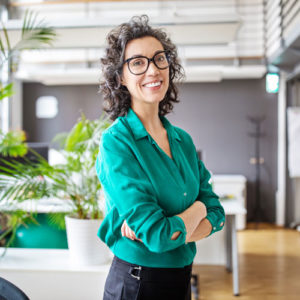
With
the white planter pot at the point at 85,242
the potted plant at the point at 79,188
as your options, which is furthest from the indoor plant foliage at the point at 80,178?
the white planter pot at the point at 85,242

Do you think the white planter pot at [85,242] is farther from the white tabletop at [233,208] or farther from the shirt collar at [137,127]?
the white tabletop at [233,208]

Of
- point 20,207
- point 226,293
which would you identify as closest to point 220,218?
point 20,207

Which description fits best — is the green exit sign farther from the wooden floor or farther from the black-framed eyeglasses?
the black-framed eyeglasses

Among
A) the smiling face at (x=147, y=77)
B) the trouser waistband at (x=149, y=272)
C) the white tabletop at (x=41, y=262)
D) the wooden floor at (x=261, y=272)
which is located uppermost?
the smiling face at (x=147, y=77)

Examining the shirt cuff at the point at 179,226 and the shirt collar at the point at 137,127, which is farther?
the shirt collar at the point at 137,127

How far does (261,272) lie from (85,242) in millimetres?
2782

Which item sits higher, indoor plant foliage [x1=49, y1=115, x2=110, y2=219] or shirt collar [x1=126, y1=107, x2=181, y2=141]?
shirt collar [x1=126, y1=107, x2=181, y2=141]

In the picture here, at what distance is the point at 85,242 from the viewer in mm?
2518

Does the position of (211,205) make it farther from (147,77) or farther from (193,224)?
(147,77)

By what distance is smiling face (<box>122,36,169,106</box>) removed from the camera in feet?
4.00

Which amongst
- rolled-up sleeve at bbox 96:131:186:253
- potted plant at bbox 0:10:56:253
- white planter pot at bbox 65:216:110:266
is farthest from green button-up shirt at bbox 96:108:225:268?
white planter pot at bbox 65:216:110:266

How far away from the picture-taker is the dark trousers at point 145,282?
119 centimetres

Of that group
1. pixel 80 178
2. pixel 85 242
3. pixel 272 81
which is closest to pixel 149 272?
pixel 85 242

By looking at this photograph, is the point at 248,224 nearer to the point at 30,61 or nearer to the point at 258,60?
the point at 258,60
